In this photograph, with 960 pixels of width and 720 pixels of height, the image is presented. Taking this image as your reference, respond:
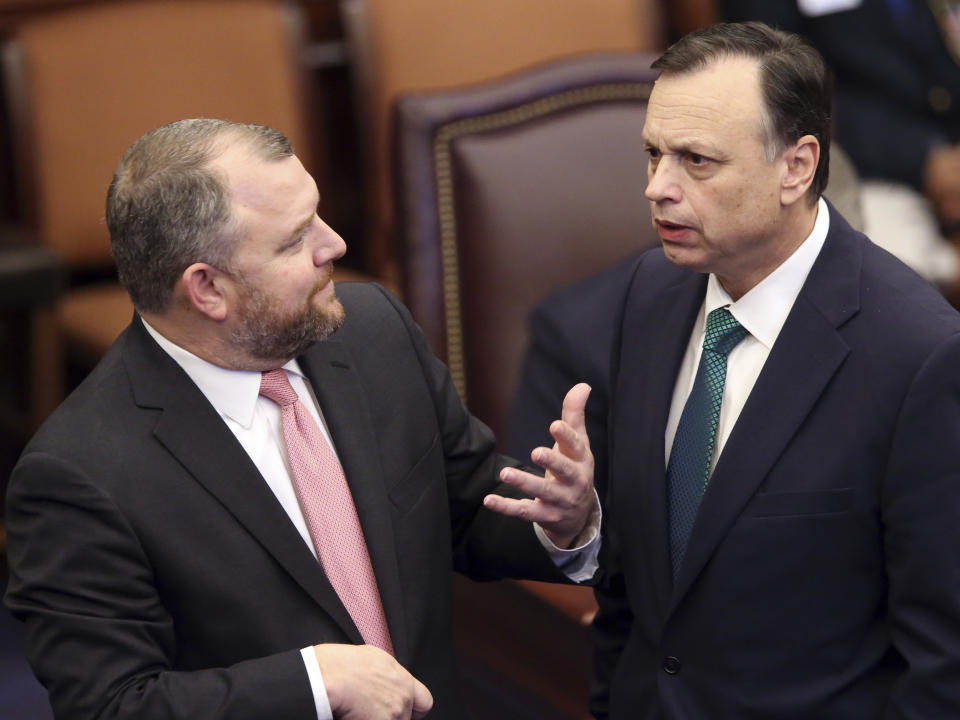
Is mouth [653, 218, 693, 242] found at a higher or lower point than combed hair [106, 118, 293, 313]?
lower

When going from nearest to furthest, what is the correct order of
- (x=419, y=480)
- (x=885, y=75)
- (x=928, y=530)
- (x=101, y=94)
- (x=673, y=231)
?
1. (x=928, y=530)
2. (x=673, y=231)
3. (x=419, y=480)
4. (x=101, y=94)
5. (x=885, y=75)

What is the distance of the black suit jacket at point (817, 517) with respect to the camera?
1.26 metres

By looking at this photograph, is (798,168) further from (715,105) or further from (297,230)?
(297,230)

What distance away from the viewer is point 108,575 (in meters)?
1.28

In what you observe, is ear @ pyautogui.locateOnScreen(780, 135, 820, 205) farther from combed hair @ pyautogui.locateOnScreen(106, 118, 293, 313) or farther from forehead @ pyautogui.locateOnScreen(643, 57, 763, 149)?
combed hair @ pyautogui.locateOnScreen(106, 118, 293, 313)

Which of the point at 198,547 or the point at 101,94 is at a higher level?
the point at 101,94

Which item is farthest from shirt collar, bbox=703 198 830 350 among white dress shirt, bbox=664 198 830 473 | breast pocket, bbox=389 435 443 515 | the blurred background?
the blurred background

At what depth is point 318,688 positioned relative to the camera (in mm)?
1286

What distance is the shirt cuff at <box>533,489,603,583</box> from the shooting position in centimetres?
150

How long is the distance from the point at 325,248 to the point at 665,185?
1.17 feet

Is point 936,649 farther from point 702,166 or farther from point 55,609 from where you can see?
point 55,609

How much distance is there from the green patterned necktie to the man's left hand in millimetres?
96

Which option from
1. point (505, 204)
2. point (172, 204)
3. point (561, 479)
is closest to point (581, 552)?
point (561, 479)

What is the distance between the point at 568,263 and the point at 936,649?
1111 mm
